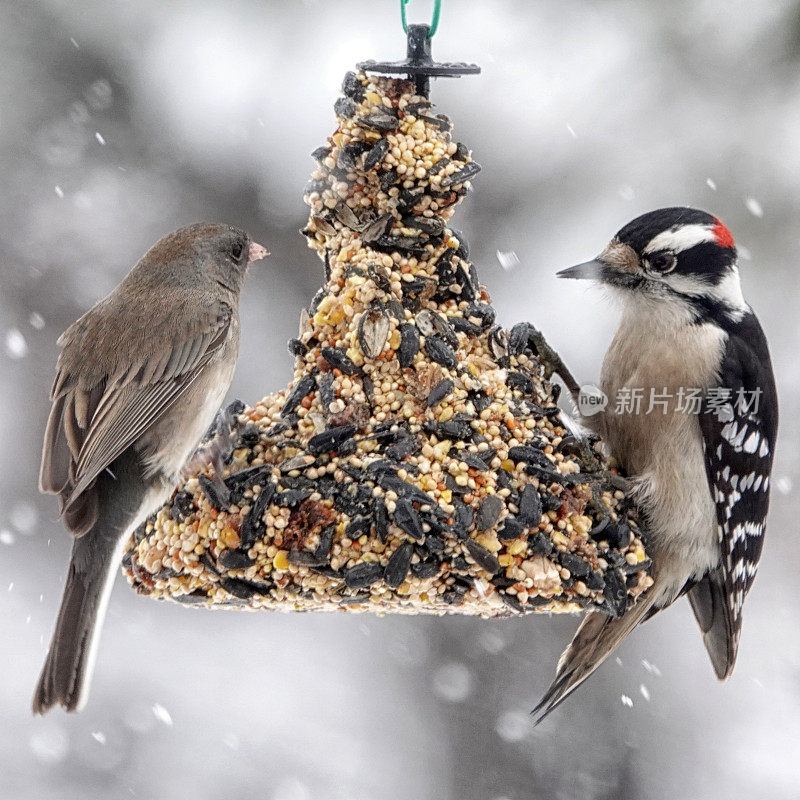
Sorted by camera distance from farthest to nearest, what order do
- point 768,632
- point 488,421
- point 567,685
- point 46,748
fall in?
point 768,632, point 46,748, point 567,685, point 488,421

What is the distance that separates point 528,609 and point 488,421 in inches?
21.9

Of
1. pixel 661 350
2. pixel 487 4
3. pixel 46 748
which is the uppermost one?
pixel 487 4

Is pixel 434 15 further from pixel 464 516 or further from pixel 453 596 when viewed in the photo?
pixel 453 596

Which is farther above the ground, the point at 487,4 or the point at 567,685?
the point at 487,4

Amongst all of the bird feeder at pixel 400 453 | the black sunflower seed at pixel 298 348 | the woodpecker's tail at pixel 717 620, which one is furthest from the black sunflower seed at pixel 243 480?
the woodpecker's tail at pixel 717 620

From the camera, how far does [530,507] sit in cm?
307

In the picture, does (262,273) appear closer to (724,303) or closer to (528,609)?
(724,303)

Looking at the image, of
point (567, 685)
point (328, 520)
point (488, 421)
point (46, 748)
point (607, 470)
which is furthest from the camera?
point (46, 748)

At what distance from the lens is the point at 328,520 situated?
Answer: 3004mm

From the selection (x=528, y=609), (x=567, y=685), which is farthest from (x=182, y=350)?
(x=567, y=685)

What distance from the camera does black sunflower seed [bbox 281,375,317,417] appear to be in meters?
3.34

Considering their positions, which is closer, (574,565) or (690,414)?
(574,565)

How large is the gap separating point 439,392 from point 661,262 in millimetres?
1100

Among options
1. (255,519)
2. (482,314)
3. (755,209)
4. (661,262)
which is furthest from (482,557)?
(755,209)
